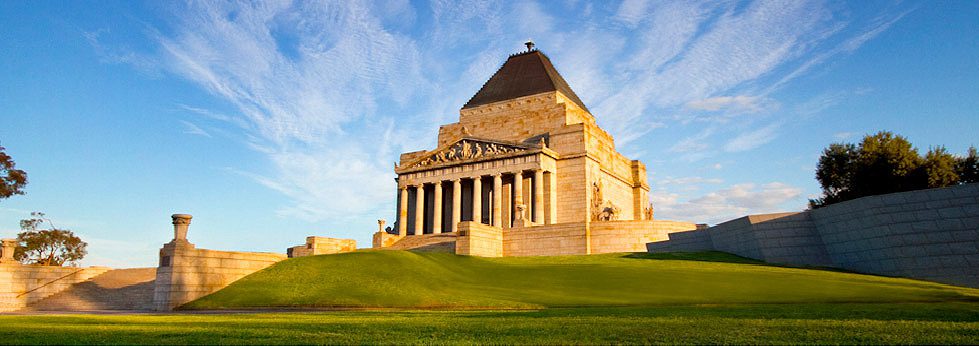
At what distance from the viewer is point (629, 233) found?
45969mm

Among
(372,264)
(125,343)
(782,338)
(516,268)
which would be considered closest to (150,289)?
(372,264)

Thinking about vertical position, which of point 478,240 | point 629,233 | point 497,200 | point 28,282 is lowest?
point 28,282

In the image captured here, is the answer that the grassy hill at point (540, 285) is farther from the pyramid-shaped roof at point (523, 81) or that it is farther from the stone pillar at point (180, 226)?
the pyramid-shaped roof at point (523, 81)

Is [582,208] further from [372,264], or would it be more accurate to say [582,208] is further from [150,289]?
[150,289]

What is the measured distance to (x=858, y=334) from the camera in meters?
10.5

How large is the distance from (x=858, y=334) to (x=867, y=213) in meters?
22.7

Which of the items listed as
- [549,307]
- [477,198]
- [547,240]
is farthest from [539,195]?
[549,307]

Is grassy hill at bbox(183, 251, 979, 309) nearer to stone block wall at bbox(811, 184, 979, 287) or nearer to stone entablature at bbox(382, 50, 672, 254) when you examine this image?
stone block wall at bbox(811, 184, 979, 287)

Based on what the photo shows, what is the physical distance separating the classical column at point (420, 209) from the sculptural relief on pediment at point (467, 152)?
8.53 feet

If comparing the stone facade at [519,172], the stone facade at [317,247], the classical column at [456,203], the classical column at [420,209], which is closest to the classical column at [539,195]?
the stone facade at [519,172]

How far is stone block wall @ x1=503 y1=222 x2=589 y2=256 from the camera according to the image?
46.8 metres

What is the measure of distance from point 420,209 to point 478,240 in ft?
60.5

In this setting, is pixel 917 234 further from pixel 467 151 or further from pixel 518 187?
pixel 467 151

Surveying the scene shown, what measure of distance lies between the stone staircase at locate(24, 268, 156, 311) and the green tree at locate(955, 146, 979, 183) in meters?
54.0
